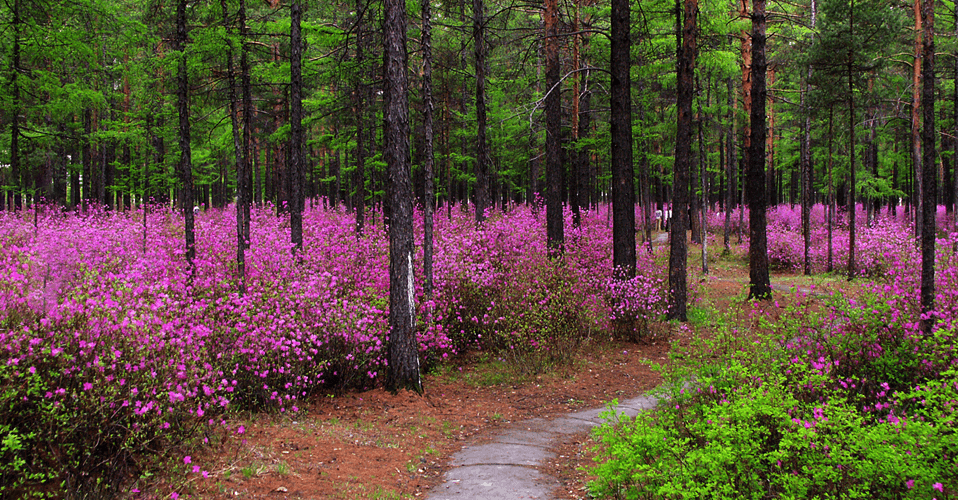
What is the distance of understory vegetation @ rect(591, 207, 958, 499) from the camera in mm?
3459

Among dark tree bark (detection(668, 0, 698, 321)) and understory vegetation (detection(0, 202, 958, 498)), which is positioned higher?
dark tree bark (detection(668, 0, 698, 321))

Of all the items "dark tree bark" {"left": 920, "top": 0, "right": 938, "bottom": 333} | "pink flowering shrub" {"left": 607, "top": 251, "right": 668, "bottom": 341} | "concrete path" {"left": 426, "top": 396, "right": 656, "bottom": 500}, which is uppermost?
"dark tree bark" {"left": 920, "top": 0, "right": 938, "bottom": 333}

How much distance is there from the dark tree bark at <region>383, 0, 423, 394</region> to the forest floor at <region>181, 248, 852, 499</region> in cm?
54

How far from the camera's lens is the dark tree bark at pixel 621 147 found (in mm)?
12086

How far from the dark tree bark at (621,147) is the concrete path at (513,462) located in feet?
16.1

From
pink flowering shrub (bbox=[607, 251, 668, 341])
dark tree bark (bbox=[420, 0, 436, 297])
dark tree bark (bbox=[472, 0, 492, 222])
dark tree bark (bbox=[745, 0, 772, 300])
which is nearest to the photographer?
dark tree bark (bbox=[420, 0, 436, 297])

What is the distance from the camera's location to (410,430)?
23.9ft

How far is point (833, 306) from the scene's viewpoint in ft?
23.0

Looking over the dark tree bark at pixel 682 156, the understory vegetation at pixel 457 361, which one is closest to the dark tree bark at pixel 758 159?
the dark tree bark at pixel 682 156

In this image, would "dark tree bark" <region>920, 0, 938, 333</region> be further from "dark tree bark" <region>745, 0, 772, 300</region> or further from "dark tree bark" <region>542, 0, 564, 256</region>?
"dark tree bark" <region>542, 0, 564, 256</region>

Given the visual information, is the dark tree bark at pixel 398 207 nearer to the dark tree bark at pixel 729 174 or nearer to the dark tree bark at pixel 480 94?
the dark tree bark at pixel 480 94

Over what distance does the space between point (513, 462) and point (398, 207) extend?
3971 mm

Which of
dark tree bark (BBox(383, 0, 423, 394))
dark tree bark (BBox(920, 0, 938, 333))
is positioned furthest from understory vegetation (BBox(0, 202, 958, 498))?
dark tree bark (BBox(383, 0, 423, 394))

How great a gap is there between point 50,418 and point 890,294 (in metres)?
9.61
